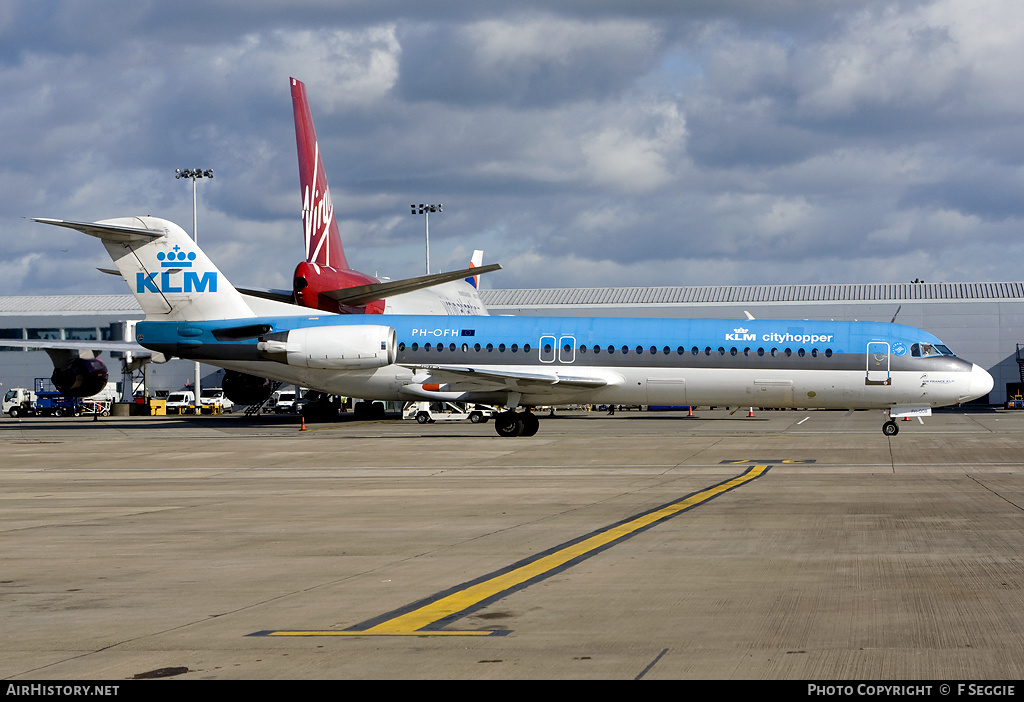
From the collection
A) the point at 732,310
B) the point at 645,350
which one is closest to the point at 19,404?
the point at 645,350

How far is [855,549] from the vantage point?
433 inches

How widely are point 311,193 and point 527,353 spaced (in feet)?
57.1

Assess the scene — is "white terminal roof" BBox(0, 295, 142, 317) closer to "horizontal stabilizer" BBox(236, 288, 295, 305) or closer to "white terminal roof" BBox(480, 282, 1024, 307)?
"white terminal roof" BBox(480, 282, 1024, 307)

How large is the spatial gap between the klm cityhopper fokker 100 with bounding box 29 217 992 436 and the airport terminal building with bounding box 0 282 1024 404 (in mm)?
40212

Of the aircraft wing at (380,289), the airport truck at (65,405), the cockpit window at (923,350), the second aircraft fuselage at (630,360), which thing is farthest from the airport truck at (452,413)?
the airport truck at (65,405)

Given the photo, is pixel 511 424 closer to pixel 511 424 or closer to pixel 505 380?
pixel 511 424

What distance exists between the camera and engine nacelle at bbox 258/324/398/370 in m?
34.4

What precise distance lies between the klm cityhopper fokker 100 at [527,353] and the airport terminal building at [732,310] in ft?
132

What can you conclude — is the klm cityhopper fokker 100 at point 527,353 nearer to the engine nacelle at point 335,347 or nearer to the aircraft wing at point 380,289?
the engine nacelle at point 335,347

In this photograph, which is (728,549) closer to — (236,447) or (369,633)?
(369,633)

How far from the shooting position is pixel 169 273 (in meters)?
35.7

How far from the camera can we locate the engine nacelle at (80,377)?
156ft
